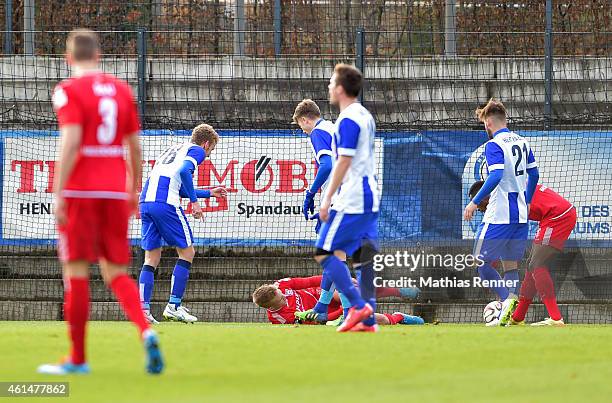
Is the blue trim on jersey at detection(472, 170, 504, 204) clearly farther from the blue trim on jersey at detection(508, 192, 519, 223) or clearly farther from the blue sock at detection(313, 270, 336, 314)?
the blue sock at detection(313, 270, 336, 314)

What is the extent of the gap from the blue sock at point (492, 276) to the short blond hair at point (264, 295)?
2.32m

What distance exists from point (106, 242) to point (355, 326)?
3.63 m

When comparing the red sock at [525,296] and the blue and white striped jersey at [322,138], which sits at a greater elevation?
the blue and white striped jersey at [322,138]

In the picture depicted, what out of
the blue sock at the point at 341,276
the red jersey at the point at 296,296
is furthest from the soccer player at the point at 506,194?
the blue sock at the point at 341,276

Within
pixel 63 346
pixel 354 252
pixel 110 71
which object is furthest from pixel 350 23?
pixel 63 346

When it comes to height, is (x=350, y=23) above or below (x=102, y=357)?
above

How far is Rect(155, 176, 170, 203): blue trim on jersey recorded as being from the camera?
44.4 ft

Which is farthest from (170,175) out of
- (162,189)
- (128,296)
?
(128,296)

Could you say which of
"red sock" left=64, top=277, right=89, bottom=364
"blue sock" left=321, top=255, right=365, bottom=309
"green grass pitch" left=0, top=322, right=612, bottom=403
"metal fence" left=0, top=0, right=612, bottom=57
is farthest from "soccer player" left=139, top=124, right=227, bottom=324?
"red sock" left=64, top=277, right=89, bottom=364

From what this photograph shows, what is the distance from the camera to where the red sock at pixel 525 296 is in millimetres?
13188

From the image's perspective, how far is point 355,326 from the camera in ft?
33.8

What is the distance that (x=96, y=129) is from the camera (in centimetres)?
707

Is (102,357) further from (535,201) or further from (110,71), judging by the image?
(110,71)
